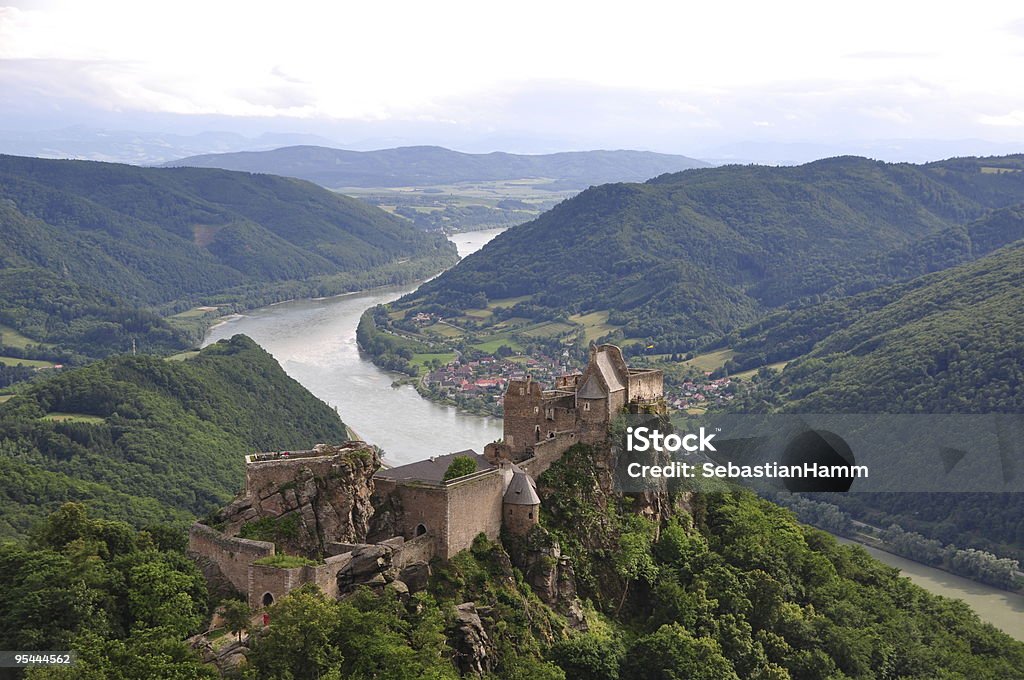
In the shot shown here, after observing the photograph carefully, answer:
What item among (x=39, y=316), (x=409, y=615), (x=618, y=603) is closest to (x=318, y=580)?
(x=409, y=615)

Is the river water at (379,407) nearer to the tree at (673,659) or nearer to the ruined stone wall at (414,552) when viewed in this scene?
the tree at (673,659)

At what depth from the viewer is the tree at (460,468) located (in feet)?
132

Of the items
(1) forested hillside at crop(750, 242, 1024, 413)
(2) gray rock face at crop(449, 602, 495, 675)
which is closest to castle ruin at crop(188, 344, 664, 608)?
(2) gray rock face at crop(449, 602, 495, 675)

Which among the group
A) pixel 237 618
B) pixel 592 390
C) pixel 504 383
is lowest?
pixel 504 383

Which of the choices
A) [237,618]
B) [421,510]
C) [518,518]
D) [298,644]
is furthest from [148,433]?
[298,644]

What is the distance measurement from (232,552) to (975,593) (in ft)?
188

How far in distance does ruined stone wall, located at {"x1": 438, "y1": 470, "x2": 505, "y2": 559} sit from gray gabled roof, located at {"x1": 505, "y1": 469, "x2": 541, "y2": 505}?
0.33m

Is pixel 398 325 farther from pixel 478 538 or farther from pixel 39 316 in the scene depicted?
pixel 478 538

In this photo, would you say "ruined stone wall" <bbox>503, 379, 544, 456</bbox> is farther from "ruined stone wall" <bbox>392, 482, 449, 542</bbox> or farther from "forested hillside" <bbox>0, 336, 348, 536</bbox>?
"forested hillside" <bbox>0, 336, 348, 536</bbox>

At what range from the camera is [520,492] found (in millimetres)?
40781

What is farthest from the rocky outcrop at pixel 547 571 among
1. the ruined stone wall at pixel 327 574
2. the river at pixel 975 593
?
the river at pixel 975 593

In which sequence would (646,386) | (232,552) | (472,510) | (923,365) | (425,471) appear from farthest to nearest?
(923,365)
(646,386)
(425,471)
(472,510)
(232,552)

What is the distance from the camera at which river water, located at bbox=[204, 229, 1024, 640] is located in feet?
254

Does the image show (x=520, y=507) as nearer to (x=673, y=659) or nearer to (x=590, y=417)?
(x=590, y=417)
